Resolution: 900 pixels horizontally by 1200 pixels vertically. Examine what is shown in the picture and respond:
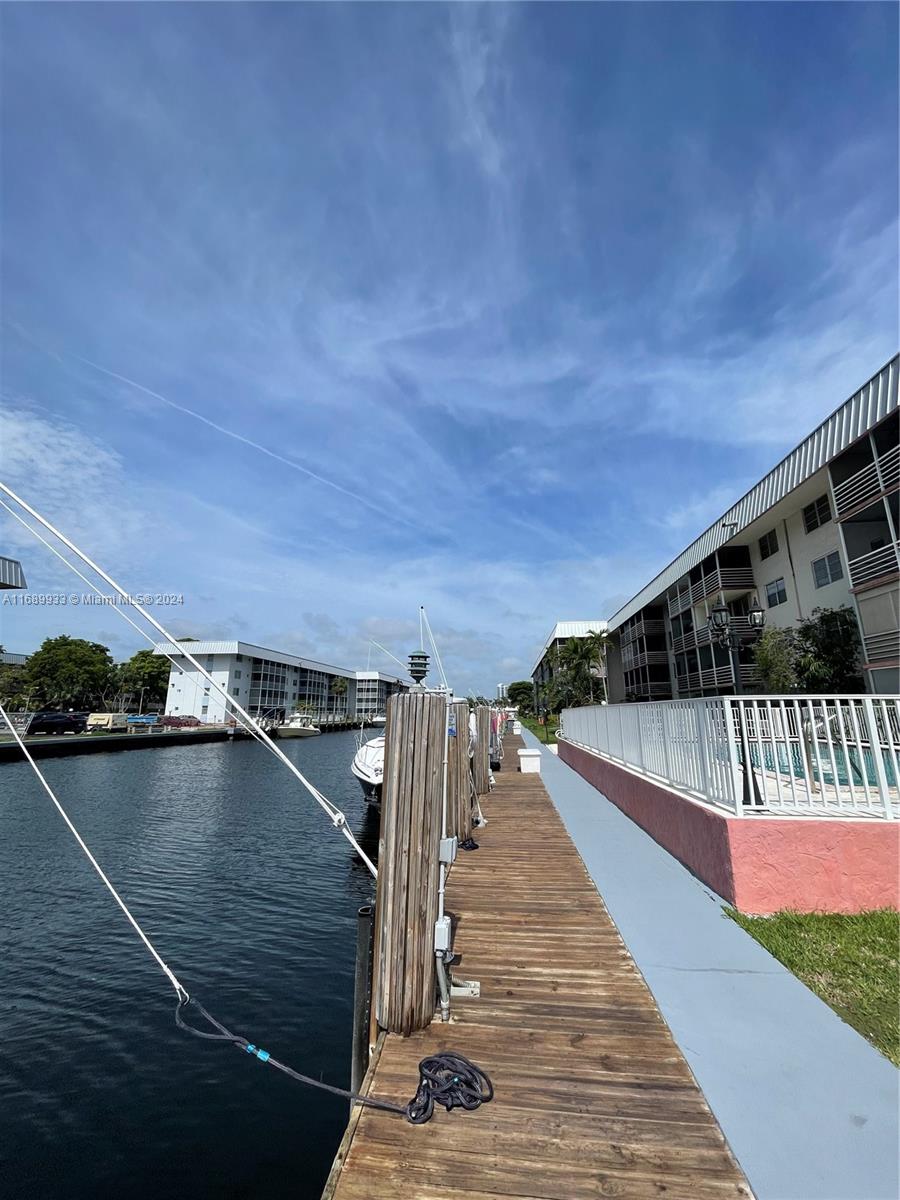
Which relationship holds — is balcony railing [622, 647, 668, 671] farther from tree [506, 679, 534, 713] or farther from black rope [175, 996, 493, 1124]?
tree [506, 679, 534, 713]

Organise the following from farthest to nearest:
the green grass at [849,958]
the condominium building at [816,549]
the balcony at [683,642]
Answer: the balcony at [683,642] → the condominium building at [816,549] → the green grass at [849,958]

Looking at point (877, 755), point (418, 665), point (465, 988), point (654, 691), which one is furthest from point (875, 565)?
point (654, 691)

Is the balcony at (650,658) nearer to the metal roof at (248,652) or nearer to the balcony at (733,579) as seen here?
the balcony at (733,579)

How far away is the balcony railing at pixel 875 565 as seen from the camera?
15.9m

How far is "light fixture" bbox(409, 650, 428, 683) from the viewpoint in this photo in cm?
530

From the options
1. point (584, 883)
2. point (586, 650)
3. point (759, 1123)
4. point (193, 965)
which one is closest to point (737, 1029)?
point (759, 1123)

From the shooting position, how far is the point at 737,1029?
132 inches

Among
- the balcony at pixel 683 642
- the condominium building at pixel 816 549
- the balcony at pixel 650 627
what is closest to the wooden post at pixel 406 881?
the condominium building at pixel 816 549

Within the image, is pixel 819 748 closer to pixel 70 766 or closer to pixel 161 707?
pixel 70 766

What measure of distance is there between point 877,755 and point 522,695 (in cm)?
11108

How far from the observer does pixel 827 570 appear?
65.2 ft

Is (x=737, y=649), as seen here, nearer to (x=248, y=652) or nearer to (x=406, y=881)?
(x=406, y=881)

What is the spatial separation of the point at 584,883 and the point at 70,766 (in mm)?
34467

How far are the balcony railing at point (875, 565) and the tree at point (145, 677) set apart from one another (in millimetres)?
86818
